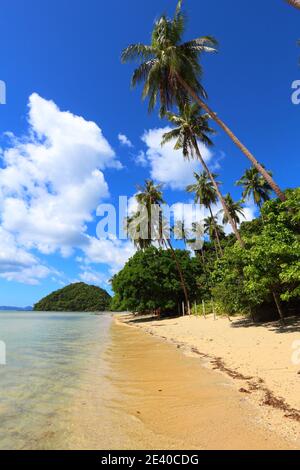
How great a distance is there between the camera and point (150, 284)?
38406mm

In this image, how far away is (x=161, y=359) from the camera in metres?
11.5

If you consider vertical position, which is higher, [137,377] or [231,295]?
[231,295]

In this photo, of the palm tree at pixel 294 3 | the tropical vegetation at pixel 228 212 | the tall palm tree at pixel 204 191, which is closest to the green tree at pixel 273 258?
the tropical vegetation at pixel 228 212

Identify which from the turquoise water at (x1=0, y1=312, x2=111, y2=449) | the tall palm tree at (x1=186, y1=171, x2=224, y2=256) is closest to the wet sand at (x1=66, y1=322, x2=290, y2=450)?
the turquoise water at (x1=0, y1=312, x2=111, y2=449)

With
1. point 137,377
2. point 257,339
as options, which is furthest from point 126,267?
point 137,377

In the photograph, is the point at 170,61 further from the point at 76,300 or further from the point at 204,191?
the point at 76,300

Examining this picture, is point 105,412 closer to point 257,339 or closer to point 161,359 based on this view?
point 161,359

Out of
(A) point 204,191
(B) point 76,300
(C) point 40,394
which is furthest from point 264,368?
(B) point 76,300

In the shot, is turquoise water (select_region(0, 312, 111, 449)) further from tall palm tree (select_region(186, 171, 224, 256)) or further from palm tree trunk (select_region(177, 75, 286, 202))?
tall palm tree (select_region(186, 171, 224, 256))

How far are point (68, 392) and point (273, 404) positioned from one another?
437 cm

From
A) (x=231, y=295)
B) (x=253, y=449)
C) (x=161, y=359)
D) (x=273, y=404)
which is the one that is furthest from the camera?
(x=231, y=295)

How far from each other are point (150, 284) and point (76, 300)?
123m

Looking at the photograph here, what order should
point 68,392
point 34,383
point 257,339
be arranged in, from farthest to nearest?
point 257,339
point 34,383
point 68,392
